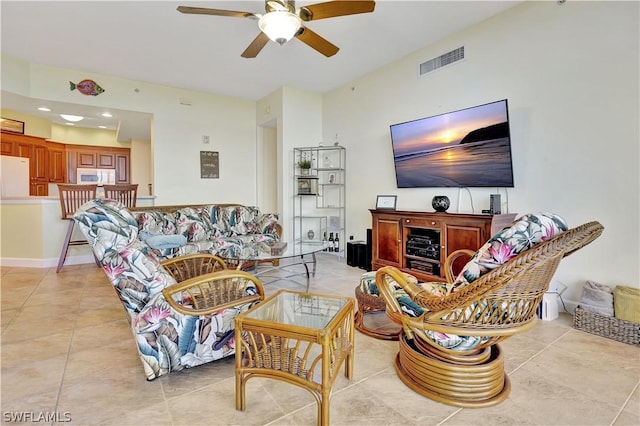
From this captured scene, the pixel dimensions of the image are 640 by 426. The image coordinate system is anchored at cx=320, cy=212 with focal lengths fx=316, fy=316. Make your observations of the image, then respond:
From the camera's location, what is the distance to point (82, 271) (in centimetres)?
445

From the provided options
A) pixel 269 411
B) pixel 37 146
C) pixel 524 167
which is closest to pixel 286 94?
pixel 524 167

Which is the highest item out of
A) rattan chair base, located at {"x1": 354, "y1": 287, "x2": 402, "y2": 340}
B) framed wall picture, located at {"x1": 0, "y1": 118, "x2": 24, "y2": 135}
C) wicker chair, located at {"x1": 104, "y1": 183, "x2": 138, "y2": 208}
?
framed wall picture, located at {"x1": 0, "y1": 118, "x2": 24, "y2": 135}

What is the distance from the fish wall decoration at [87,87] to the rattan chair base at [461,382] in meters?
5.69

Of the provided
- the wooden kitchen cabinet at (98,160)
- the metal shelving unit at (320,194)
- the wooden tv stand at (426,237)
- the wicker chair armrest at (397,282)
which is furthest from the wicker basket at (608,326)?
the wooden kitchen cabinet at (98,160)

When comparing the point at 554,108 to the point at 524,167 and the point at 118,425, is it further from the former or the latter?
the point at 118,425

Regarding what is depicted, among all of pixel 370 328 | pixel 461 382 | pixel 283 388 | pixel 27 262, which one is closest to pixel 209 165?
pixel 27 262

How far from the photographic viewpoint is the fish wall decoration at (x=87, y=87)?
4.72 meters

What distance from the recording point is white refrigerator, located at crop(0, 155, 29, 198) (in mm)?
6070

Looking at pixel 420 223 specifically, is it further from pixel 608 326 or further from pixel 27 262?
pixel 27 262

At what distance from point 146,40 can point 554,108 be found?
14.8 ft

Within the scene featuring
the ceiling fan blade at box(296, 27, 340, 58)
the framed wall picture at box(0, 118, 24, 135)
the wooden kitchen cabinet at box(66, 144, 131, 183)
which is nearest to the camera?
the ceiling fan blade at box(296, 27, 340, 58)

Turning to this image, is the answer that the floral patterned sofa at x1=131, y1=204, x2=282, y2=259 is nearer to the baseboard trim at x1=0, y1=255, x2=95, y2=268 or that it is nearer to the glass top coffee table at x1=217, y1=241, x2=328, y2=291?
the glass top coffee table at x1=217, y1=241, x2=328, y2=291

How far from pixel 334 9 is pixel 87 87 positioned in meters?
4.29

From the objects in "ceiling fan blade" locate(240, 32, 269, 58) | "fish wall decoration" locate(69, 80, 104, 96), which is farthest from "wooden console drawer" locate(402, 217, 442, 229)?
"fish wall decoration" locate(69, 80, 104, 96)
